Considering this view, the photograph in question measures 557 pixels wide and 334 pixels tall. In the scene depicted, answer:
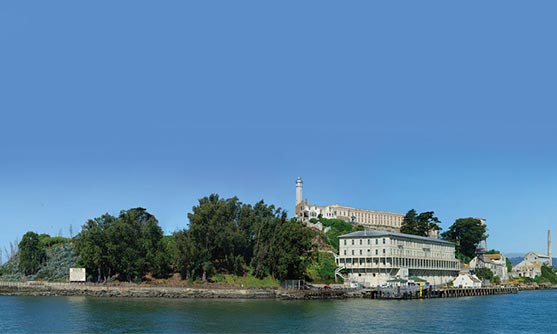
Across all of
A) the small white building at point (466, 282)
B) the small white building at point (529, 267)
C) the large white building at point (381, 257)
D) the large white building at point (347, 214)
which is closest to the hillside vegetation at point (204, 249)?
the large white building at point (381, 257)

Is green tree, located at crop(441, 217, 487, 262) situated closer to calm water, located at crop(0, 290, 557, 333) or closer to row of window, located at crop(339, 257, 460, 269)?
row of window, located at crop(339, 257, 460, 269)

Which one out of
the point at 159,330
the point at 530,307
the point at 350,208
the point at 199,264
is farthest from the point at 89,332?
the point at 350,208

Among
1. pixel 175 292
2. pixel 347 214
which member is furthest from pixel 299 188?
pixel 175 292

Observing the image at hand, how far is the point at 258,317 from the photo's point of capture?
201 ft

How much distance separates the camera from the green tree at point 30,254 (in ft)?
358

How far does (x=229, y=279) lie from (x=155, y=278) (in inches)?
484

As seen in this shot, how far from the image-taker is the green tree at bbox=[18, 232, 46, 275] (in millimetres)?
109250

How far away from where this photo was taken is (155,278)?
99312mm

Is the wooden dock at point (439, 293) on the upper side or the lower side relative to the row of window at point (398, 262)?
lower

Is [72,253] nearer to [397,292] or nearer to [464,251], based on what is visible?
[397,292]

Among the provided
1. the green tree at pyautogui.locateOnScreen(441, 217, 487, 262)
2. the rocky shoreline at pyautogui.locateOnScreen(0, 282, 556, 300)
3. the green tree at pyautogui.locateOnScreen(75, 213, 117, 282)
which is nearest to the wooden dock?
the rocky shoreline at pyautogui.locateOnScreen(0, 282, 556, 300)

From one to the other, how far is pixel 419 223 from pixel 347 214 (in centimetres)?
2070

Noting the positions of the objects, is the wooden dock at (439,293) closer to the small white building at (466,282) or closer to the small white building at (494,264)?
the small white building at (466,282)

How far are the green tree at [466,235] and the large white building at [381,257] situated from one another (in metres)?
31.7
